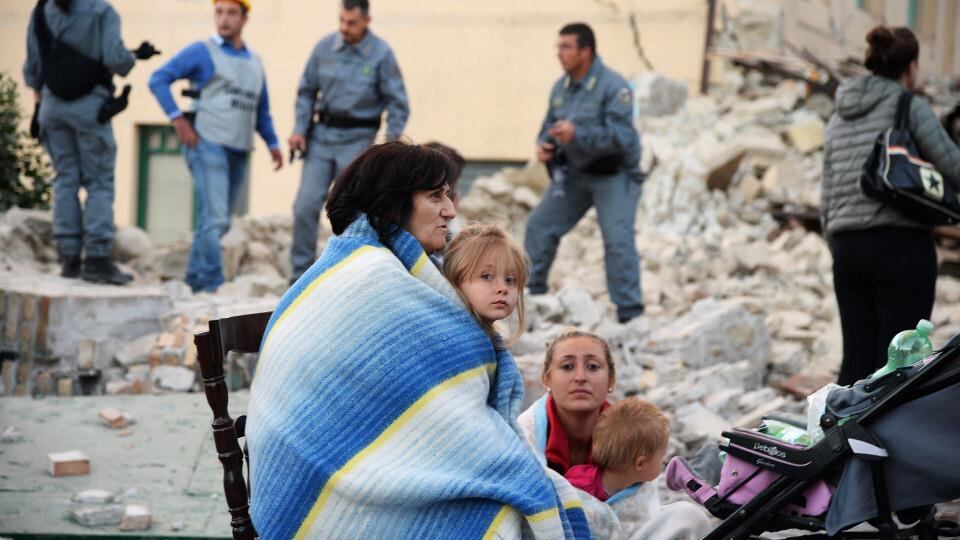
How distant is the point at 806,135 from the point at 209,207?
26.7ft

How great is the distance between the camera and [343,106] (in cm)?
855

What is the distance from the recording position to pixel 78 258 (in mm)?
8375

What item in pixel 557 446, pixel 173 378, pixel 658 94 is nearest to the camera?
pixel 557 446

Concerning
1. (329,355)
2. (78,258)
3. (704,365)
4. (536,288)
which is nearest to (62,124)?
(78,258)

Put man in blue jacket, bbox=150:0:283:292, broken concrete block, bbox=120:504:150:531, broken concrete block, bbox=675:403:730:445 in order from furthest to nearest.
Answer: man in blue jacket, bbox=150:0:283:292, broken concrete block, bbox=675:403:730:445, broken concrete block, bbox=120:504:150:531

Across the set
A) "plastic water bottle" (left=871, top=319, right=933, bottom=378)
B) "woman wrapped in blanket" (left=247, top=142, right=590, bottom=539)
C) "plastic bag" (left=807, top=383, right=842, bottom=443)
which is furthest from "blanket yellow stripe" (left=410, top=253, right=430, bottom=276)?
"plastic water bottle" (left=871, top=319, right=933, bottom=378)

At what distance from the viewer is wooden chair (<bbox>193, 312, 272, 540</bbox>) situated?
3.01m

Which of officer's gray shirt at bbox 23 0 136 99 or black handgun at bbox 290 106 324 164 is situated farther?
black handgun at bbox 290 106 324 164

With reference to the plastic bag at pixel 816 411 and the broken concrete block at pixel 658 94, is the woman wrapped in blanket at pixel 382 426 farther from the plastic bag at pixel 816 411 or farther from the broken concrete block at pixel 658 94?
the broken concrete block at pixel 658 94

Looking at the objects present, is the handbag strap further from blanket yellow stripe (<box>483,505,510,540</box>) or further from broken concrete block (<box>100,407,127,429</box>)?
broken concrete block (<box>100,407,127,429</box>)

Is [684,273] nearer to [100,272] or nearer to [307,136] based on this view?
[307,136]

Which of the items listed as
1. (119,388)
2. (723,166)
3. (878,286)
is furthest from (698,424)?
(723,166)

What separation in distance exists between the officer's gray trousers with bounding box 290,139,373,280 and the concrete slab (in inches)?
84.6

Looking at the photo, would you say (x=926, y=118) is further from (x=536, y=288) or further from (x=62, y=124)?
(x=62, y=124)
